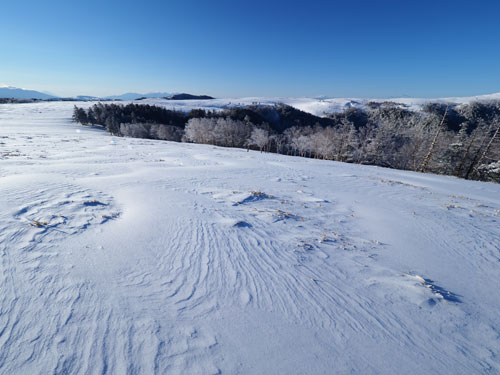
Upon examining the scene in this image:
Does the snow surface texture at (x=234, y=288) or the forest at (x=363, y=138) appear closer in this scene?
the snow surface texture at (x=234, y=288)

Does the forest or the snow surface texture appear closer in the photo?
the snow surface texture

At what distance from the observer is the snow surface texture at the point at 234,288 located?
101 inches

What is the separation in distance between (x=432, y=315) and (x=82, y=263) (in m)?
5.92

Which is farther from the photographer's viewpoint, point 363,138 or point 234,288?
point 363,138

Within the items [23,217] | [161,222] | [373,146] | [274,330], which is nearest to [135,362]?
[274,330]

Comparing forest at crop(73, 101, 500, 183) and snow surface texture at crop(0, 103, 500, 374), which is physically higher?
snow surface texture at crop(0, 103, 500, 374)

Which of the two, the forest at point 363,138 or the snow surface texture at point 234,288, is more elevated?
the snow surface texture at point 234,288

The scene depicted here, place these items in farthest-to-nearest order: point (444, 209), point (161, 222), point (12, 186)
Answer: point (444, 209) < point (12, 186) < point (161, 222)

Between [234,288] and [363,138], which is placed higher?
[234,288]

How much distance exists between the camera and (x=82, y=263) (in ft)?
12.5

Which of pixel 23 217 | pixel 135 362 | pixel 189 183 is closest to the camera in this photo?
pixel 135 362

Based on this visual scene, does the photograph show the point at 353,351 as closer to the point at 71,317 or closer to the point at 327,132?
the point at 71,317

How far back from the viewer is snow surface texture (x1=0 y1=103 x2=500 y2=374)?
2.56 m

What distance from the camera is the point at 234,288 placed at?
12.2 ft
